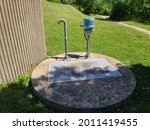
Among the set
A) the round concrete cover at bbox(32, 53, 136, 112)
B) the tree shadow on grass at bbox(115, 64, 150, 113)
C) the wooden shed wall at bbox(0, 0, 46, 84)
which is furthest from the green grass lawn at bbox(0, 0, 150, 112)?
the wooden shed wall at bbox(0, 0, 46, 84)

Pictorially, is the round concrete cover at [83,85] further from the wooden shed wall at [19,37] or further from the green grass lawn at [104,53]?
the wooden shed wall at [19,37]

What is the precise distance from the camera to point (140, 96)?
4848 millimetres

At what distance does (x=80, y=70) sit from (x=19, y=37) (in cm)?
174

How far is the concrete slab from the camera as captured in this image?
512cm

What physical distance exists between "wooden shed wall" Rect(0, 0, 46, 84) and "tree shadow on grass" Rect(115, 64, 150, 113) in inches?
103

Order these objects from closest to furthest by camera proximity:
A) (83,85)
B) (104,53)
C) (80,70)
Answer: (83,85)
(80,70)
(104,53)

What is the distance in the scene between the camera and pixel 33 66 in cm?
595

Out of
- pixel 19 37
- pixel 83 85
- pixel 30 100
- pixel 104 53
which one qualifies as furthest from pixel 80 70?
pixel 104 53

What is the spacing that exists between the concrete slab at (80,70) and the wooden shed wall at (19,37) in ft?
2.24

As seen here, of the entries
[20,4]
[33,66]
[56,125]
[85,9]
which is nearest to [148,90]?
[56,125]

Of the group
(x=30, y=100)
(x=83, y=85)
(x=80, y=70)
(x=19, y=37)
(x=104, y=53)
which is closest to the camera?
(x=30, y=100)

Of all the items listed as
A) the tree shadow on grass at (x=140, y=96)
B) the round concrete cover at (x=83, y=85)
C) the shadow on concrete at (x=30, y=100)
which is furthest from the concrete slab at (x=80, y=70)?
the tree shadow on grass at (x=140, y=96)

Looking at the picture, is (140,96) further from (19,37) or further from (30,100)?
(19,37)

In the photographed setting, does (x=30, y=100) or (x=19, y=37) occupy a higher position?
(x=19, y=37)
